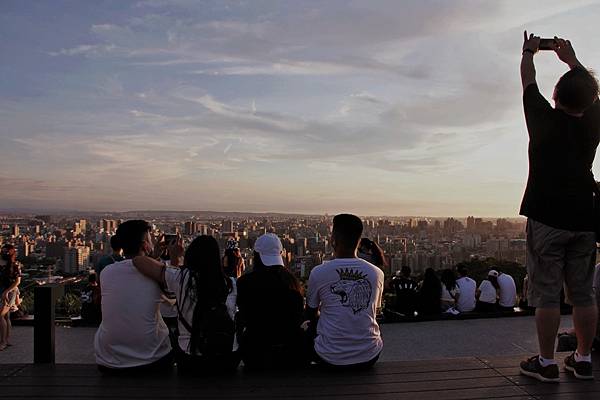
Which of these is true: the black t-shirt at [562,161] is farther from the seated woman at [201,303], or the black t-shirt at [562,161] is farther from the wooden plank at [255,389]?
the seated woman at [201,303]

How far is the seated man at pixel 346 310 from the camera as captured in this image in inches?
136

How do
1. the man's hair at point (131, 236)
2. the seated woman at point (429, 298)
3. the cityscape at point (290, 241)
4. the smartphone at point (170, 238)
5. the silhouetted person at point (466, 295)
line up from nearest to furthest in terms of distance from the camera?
the man's hair at point (131, 236)
the smartphone at point (170, 238)
the seated woman at point (429, 298)
the silhouetted person at point (466, 295)
the cityscape at point (290, 241)

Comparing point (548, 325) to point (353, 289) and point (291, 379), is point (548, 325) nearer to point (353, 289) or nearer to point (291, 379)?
point (353, 289)

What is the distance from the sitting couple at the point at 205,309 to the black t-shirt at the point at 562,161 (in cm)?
111

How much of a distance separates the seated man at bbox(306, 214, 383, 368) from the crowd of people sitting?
535cm

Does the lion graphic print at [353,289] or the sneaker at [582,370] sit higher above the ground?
the lion graphic print at [353,289]

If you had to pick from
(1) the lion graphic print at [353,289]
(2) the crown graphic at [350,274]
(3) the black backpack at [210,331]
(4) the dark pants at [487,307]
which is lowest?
(4) the dark pants at [487,307]

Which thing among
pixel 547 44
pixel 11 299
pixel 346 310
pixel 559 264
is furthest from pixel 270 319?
pixel 11 299

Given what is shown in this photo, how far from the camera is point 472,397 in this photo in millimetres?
3062

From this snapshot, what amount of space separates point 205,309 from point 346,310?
2.89 feet

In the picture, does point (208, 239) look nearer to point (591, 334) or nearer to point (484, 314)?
point (591, 334)

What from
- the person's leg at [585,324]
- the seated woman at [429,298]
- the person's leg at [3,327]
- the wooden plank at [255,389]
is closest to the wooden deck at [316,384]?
the wooden plank at [255,389]

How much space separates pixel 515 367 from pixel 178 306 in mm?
2202

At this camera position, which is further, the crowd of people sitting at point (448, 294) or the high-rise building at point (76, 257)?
the high-rise building at point (76, 257)
